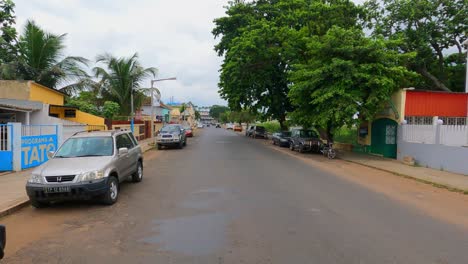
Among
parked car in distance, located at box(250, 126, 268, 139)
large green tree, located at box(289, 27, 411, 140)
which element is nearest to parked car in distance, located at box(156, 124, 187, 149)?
large green tree, located at box(289, 27, 411, 140)

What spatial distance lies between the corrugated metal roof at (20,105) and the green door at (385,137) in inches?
715

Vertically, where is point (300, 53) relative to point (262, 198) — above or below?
above

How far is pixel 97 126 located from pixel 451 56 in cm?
3319

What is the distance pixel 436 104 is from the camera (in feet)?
63.9

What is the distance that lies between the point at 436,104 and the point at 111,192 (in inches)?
728

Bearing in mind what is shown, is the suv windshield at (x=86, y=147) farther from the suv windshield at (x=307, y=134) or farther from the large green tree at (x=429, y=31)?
the large green tree at (x=429, y=31)

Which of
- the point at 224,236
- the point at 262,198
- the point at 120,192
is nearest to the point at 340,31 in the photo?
the point at 262,198

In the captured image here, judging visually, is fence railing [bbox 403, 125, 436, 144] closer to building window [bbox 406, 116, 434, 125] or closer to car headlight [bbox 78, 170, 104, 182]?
building window [bbox 406, 116, 434, 125]

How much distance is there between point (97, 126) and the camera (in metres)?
21.2

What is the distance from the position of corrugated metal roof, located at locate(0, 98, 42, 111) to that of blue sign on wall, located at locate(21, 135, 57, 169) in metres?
1.45

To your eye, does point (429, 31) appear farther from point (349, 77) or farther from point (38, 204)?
point (38, 204)

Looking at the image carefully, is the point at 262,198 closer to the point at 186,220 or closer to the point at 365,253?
the point at 186,220

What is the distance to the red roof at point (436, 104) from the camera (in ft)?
62.3

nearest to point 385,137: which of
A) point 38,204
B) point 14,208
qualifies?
point 38,204
